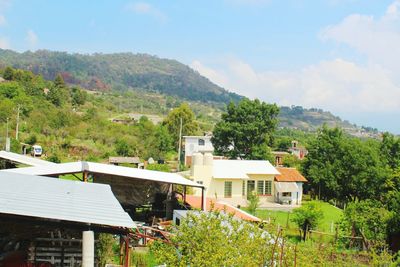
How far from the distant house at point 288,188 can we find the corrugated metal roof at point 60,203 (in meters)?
22.0

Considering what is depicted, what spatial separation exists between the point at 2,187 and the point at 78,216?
189 cm

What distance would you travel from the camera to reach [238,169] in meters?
30.9

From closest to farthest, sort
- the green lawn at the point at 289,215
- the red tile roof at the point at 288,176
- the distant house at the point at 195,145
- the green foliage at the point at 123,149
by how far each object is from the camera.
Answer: the green lawn at the point at 289,215 → the red tile roof at the point at 288,176 → the green foliage at the point at 123,149 → the distant house at the point at 195,145

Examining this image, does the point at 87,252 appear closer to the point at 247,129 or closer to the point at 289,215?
the point at 289,215

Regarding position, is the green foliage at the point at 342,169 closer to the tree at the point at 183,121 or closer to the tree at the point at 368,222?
the tree at the point at 368,222

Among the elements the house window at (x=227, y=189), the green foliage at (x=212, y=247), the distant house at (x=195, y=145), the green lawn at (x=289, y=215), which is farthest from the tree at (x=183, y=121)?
the green foliage at (x=212, y=247)

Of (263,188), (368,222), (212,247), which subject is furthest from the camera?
(263,188)

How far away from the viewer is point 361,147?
34.4m

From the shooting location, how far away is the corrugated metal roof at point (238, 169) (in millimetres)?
29922

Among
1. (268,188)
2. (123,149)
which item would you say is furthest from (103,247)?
(123,149)

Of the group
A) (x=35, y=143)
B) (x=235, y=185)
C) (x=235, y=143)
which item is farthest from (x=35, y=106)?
(x=235, y=185)

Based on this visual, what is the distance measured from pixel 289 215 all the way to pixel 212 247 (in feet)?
60.4

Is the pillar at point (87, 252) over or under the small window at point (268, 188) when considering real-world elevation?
over

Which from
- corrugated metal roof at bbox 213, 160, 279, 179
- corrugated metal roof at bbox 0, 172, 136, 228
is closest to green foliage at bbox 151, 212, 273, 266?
corrugated metal roof at bbox 0, 172, 136, 228
